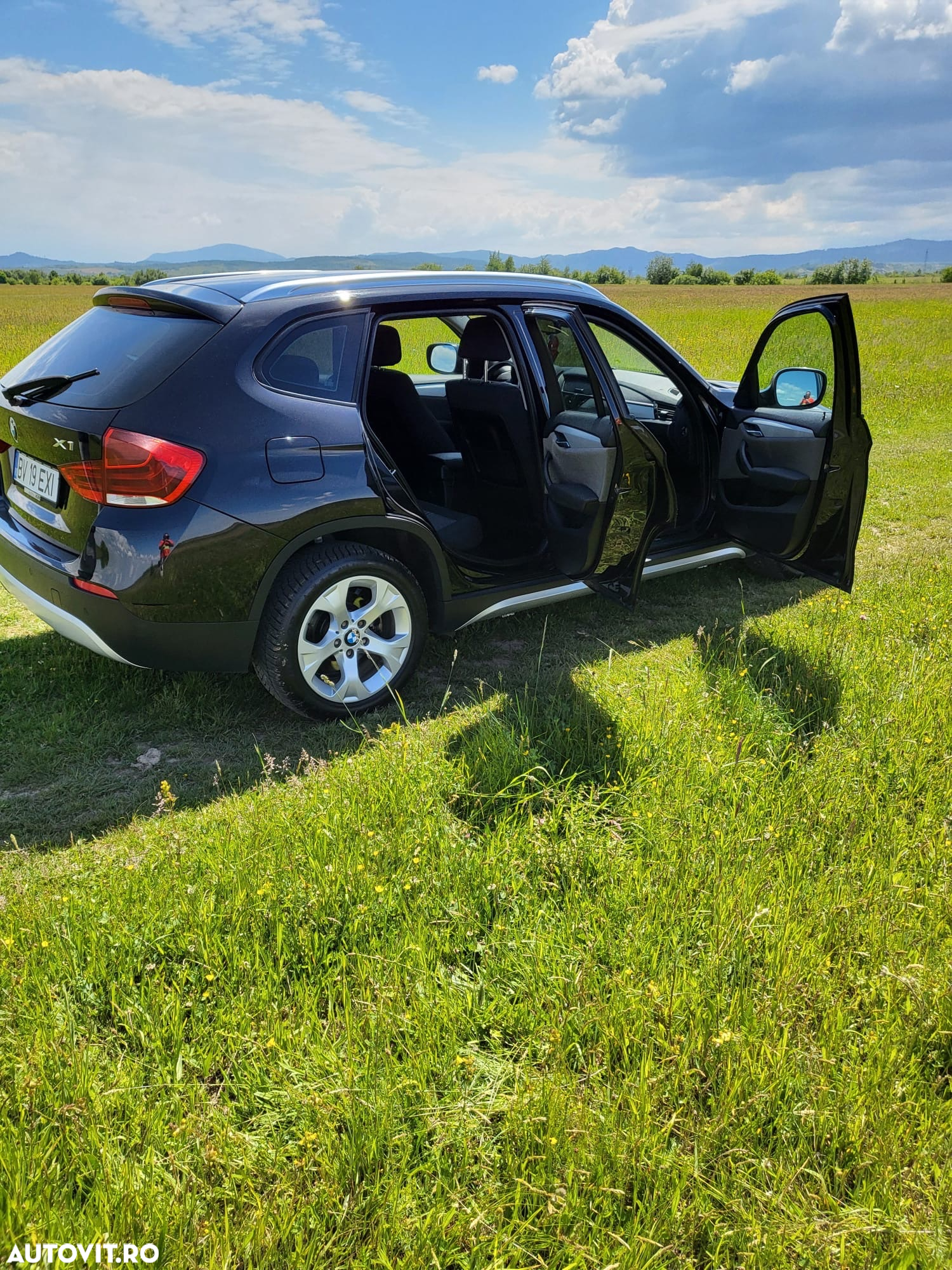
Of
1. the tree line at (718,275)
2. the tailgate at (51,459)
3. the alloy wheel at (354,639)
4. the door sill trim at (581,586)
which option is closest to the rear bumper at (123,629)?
the tailgate at (51,459)

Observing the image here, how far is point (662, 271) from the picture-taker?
258 ft

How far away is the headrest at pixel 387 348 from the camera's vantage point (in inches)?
163

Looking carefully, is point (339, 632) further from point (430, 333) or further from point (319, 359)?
point (430, 333)

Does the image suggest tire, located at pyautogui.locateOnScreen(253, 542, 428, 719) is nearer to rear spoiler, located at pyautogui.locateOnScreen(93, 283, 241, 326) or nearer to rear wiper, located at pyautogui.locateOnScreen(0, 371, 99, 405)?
rear spoiler, located at pyautogui.locateOnScreen(93, 283, 241, 326)

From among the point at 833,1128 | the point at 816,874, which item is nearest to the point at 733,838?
the point at 816,874

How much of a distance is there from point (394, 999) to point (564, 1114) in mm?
494

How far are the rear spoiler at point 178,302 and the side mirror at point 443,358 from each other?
218 centimetres

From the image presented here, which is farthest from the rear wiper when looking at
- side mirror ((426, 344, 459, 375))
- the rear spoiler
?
side mirror ((426, 344, 459, 375))

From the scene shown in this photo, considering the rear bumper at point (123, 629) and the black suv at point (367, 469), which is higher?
the black suv at point (367, 469)

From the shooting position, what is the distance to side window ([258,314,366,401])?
3338mm

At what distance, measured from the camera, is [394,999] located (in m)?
2.09

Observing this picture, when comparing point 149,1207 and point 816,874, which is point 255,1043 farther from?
point 816,874

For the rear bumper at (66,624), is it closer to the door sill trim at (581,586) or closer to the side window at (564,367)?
the door sill trim at (581,586)

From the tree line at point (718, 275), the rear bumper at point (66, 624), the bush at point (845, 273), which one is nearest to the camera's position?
the rear bumper at point (66, 624)
